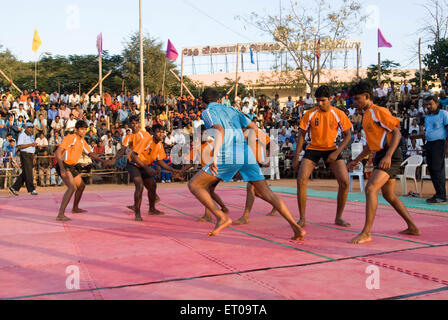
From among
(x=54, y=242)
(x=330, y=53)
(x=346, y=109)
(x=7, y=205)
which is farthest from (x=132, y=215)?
(x=330, y=53)

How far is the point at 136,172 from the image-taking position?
7738mm

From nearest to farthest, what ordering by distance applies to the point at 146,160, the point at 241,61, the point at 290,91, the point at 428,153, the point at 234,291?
the point at 234,291 → the point at 146,160 → the point at 428,153 → the point at 290,91 → the point at 241,61

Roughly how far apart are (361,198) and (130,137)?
5589 millimetres

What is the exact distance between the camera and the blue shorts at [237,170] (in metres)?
5.19

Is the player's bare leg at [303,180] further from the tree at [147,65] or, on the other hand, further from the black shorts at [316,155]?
the tree at [147,65]

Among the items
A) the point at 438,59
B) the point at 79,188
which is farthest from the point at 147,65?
the point at 79,188

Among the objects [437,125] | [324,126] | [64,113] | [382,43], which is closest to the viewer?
[324,126]

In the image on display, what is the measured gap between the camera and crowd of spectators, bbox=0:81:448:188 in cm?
1684

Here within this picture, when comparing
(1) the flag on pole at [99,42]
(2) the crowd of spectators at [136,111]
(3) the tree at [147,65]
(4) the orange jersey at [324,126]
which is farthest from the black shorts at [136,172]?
(3) the tree at [147,65]

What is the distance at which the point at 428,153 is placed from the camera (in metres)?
8.70

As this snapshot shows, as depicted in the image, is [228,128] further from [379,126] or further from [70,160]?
[70,160]

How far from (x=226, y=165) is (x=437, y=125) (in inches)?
210

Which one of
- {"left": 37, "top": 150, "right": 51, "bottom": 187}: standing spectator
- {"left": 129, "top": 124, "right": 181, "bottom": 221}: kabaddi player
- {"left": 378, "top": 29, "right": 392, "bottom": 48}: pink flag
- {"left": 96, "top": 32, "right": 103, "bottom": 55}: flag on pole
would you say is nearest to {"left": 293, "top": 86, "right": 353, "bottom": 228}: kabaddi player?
{"left": 129, "top": 124, "right": 181, "bottom": 221}: kabaddi player

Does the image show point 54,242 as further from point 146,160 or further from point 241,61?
point 241,61
